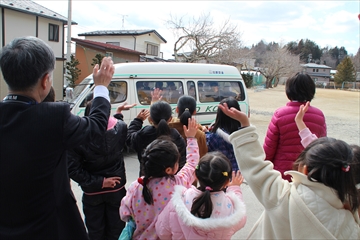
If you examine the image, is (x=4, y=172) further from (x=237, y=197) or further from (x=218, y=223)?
(x=237, y=197)

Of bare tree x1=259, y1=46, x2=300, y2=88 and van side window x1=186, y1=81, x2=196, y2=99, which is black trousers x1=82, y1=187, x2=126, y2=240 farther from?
bare tree x1=259, y1=46, x2=300, y2=88

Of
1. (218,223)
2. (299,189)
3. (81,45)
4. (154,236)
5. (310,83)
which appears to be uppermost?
(81,45)

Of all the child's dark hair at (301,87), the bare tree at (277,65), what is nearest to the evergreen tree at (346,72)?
the bare tree at (277,65)

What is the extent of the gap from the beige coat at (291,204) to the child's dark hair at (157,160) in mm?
594

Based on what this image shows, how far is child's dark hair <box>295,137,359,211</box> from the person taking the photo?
1.25 m

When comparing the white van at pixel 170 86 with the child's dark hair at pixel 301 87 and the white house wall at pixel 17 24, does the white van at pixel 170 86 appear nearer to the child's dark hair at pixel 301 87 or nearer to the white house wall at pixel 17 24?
the child's dark hair at pixel 301 87

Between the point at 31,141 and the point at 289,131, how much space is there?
7.02 ft

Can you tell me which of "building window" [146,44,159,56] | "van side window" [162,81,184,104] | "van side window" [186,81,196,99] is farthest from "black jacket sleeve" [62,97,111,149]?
"building window" [146,44,159,56]

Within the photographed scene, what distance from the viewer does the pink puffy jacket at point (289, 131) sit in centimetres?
257

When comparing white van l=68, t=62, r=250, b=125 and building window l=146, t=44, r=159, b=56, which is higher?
building window l=146, t=44, r=159, b=56

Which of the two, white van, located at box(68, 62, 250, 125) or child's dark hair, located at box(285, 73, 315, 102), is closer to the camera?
child's dark hair, located at box(285, 73, 315, 102)

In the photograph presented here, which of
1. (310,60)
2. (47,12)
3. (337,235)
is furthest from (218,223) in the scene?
(310,60)

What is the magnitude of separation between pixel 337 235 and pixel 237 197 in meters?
0.62

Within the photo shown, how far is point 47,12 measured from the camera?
19.6 m
